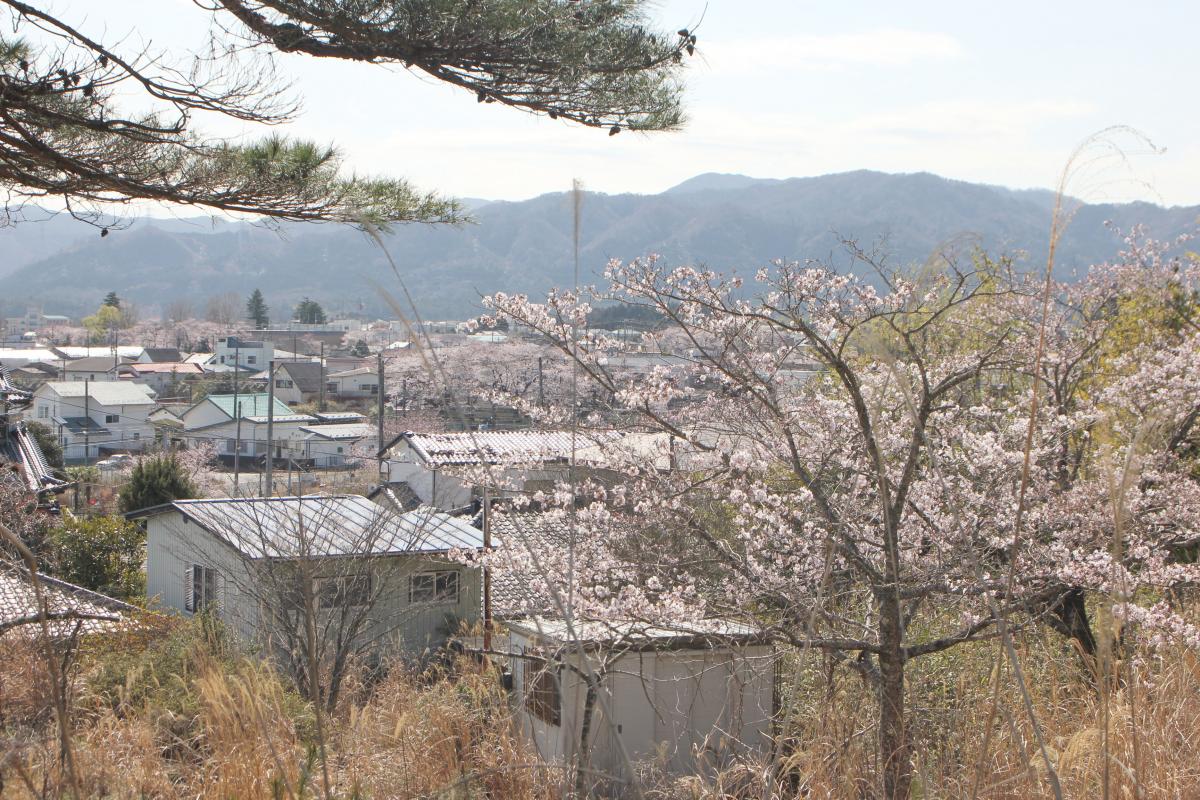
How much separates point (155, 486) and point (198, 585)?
24.9 ft

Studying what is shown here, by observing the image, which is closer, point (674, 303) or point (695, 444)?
point (695, 444)

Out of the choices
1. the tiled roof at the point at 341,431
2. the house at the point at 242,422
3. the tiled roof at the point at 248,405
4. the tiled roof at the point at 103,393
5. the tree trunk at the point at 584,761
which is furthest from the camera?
the tiled roof at the point at 103,393

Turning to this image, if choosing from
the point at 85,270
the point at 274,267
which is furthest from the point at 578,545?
the point at 85,270

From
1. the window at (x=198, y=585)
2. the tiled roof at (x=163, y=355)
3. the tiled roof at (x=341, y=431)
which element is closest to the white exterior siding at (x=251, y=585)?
the window at (x=198, y=585)

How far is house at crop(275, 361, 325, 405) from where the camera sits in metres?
49.9

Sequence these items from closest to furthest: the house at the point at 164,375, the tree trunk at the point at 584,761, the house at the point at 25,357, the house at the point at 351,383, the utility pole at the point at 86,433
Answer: the tree trunk at the point at 584,761 → the utility pole at the point at 86,433 → the house at the point at 351,383 → the house at the point at 164,375 → the house at the point at 25,357

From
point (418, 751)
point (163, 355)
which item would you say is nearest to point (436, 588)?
point (418, 751)

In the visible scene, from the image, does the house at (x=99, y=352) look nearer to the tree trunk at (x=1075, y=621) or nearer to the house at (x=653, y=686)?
the house at (x=653, y=686)

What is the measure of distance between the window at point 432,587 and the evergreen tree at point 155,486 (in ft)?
30.8

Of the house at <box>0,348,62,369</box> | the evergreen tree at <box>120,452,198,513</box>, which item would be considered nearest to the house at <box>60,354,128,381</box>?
the house at <box>0,348,62,369</box>

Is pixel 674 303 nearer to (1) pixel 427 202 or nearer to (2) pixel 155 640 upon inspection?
(1) pixel 427 202

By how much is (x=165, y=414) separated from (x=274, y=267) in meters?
130

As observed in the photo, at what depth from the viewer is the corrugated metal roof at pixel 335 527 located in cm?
949

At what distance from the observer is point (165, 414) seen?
42.0 metres
